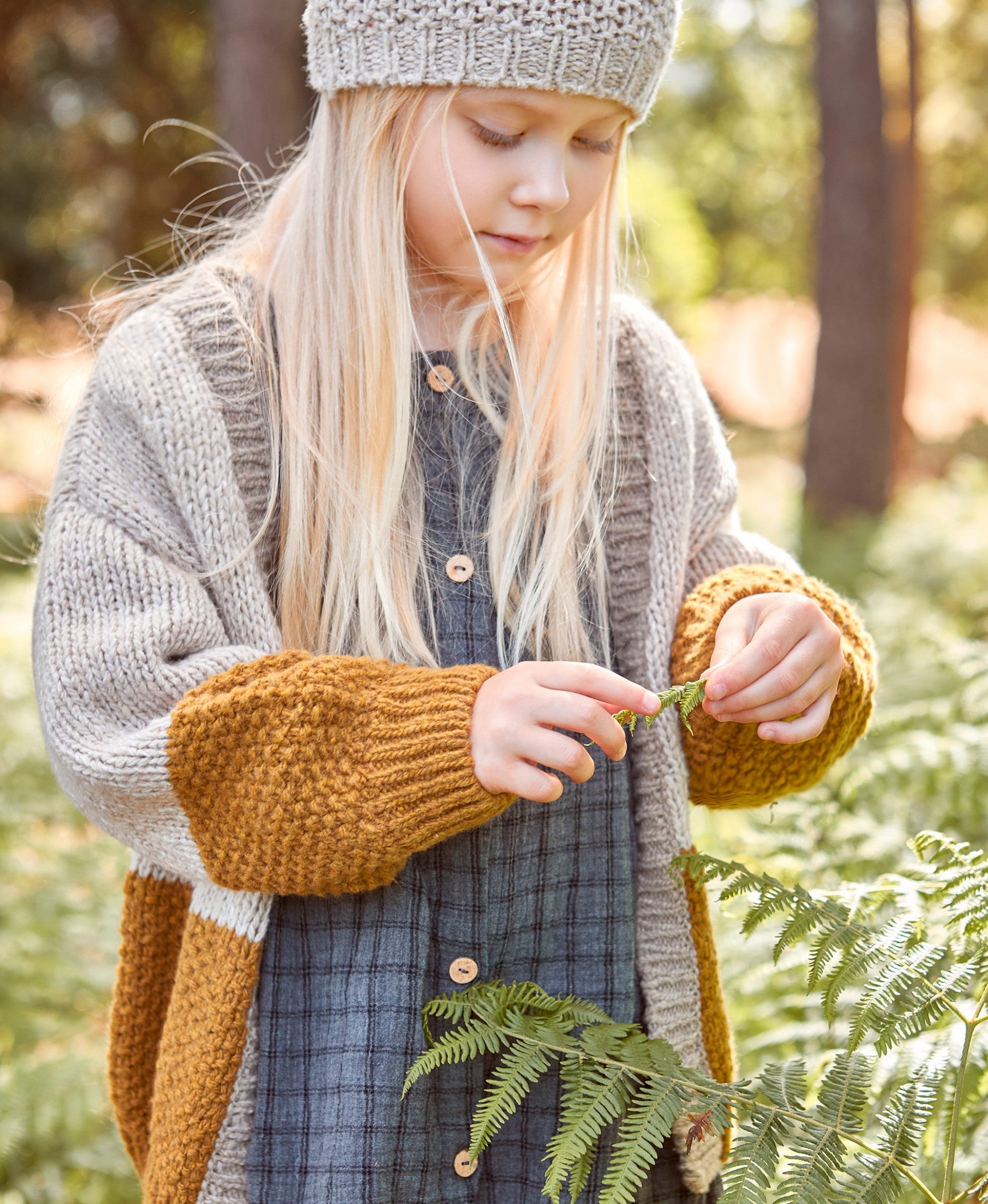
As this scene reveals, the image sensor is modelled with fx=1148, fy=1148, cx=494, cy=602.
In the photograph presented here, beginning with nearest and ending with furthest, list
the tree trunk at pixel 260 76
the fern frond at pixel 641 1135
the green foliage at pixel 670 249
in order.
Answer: the fern frond at pixel 641 1135, the tree trunk at pixel 260 76, the green foliage at pixel 670 249

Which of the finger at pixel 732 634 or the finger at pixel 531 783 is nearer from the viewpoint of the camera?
the finger at pixel 531 783

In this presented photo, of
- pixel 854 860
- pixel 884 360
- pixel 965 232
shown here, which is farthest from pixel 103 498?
pixel 965 232

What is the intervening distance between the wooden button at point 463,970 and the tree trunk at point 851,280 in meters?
7.17

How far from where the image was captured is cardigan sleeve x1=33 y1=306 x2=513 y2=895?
1.26m

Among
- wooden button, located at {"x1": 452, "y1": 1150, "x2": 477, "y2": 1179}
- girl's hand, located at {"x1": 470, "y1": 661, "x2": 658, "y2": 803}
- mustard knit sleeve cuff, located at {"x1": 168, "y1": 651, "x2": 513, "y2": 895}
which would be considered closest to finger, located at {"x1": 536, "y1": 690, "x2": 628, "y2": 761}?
girl's hand, located at {"x1": 470, "y1": 661, "x2": 658, "y2": 803}

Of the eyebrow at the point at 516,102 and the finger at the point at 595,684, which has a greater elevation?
the eyebrow at the point at 516,102

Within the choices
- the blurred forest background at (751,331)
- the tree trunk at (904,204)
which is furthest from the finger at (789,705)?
the tree trunk at (904,204)

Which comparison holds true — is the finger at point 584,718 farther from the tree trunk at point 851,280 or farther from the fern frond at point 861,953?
the tree trunk at point 851,280

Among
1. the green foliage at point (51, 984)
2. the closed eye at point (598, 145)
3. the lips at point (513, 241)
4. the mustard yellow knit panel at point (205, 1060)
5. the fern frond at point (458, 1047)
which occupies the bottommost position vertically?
the green foliage at point (51, 984)

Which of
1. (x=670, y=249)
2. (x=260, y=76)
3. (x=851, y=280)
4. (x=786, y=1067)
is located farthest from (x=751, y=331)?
(x=786, y=1067)

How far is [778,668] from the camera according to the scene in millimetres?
1338

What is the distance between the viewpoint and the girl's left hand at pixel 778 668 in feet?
4.30

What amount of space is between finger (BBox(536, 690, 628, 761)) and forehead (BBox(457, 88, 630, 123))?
28.1 inches

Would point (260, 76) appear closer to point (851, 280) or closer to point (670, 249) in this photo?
point (851, 280)
